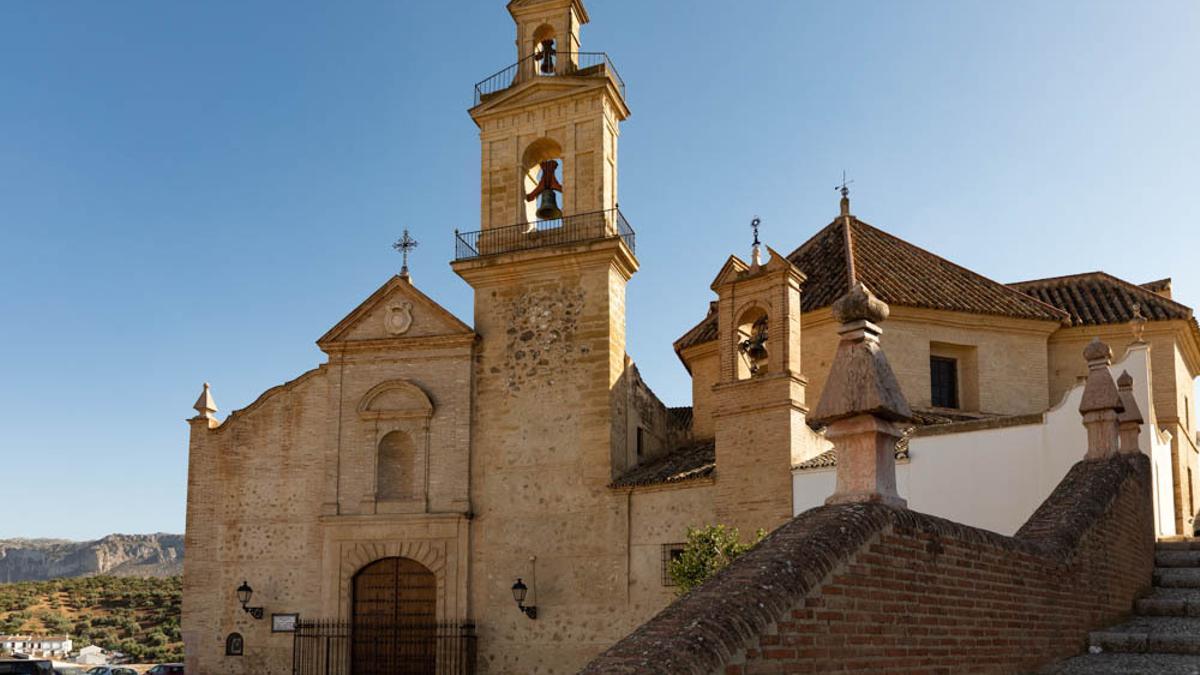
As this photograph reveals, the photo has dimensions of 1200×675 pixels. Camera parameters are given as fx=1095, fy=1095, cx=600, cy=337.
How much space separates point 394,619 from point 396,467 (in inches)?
121

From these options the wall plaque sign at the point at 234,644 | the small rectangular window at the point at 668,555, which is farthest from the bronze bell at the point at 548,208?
the wall plaque sign at the point at 234,644

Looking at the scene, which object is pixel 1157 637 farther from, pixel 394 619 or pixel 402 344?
pixel 402 344

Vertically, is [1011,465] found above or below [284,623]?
above

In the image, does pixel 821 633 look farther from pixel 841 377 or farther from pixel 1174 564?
pixel 1174 564

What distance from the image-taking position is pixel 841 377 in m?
7.12

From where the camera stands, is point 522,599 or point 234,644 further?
point 234,644

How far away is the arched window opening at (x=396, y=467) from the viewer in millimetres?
22531

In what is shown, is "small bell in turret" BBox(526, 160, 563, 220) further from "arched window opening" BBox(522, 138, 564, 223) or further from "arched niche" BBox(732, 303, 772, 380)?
"arched niche" BBox(732, 303, 772, 380)

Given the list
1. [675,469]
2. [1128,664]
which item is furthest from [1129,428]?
[675,469]

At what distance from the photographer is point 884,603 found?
21.8 feet

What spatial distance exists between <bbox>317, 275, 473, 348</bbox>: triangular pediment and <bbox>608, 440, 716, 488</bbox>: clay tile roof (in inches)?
200

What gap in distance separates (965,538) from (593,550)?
45.0 feet

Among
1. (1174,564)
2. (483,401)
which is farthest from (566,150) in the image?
(1174,564)

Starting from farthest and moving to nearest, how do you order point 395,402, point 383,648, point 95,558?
point 95,558 < point 395,402 < point 383,648
